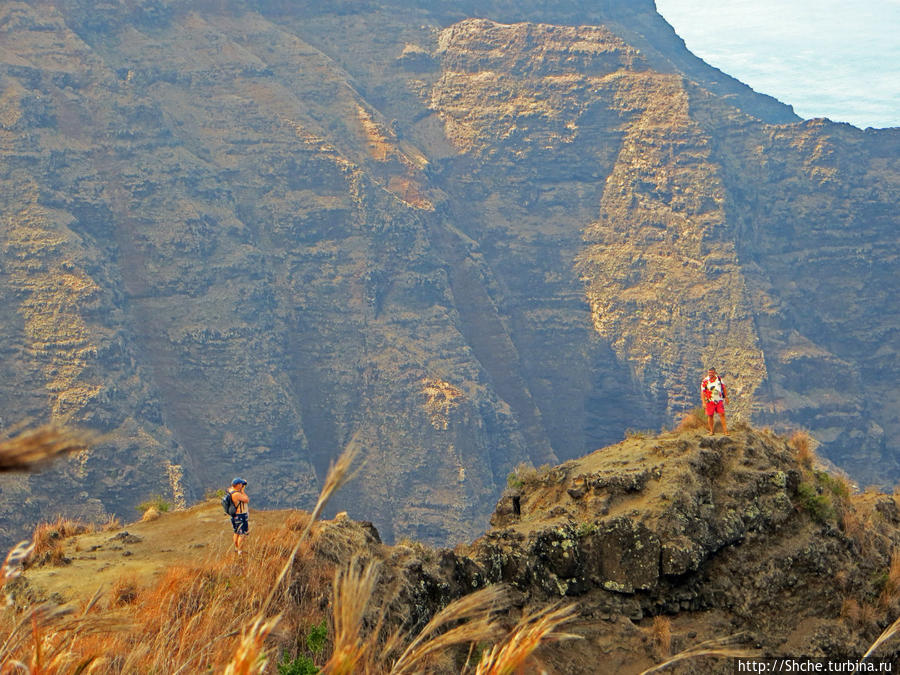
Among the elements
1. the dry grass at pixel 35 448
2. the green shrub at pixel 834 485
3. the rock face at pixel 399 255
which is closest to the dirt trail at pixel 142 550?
the dry grass at pixel 35 448

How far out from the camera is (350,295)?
9650 cm

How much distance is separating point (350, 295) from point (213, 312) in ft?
47.3

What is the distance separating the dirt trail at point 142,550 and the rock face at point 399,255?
50236 millimetres

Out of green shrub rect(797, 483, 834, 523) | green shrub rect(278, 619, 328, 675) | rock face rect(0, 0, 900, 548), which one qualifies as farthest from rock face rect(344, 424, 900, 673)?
rock face rect(0, 0, 900, 548)

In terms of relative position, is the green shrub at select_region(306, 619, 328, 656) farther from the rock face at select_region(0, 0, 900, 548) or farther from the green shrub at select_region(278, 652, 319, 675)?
the rock face at select_region(0, 0, 900, 548)

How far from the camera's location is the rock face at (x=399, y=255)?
80000 millimetres

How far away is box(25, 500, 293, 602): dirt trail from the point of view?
12.0 metres

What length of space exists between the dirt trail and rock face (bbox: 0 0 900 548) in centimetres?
5024

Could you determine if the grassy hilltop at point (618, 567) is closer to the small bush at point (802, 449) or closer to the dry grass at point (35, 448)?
the small bush at point (802, 449)

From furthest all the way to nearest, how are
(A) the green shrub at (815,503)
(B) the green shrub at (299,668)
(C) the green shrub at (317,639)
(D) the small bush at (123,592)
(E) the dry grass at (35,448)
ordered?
1. (A) the green shrub at (815,503)
2. (D) the small bush at (123,592)
3. (C) the green shrub at (317,639)
4. (B) the green shrub at (299,668)
5. (E) the dry grass at (35,448)

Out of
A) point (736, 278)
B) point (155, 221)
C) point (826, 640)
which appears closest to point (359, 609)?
point (826, 640)

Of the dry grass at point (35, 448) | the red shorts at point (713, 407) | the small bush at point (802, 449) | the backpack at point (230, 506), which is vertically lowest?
the backpack at point (230, 506)

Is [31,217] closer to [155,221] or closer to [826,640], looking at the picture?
[155,221]

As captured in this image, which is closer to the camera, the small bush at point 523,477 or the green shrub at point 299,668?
the green shrub at point 299,668
